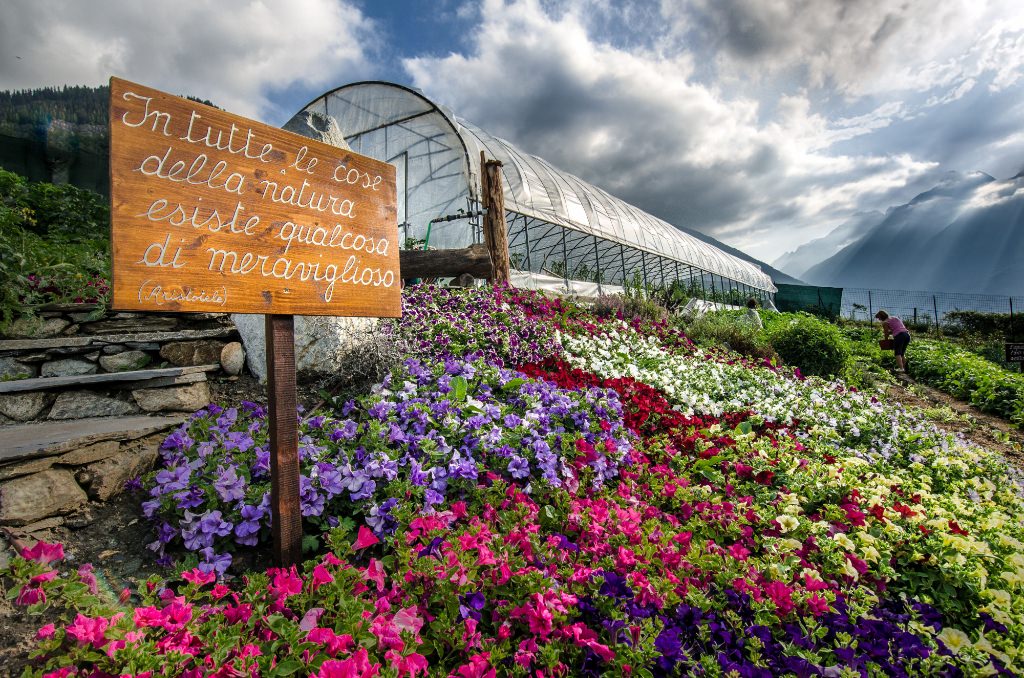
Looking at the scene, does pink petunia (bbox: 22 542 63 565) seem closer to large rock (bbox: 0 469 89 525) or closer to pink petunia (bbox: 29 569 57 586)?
pink petunia (bbox: 29 569 57 586)

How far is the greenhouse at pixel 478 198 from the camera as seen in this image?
11156 mm

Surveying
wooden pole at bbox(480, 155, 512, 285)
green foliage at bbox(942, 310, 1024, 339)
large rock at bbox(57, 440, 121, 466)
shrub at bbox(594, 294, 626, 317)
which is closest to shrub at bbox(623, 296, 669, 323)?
shrub at bbox(594, 294, 626, 317)

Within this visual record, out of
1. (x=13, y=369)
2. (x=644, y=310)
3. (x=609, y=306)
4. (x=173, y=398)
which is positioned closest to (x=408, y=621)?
(x=173, y=398)

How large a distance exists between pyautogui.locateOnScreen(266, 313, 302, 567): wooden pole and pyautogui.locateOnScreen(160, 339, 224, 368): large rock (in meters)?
2.17

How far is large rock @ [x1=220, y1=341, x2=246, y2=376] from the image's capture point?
349 cm

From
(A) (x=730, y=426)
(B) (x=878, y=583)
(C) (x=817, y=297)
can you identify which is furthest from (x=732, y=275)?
(B) (x=878, y=583)

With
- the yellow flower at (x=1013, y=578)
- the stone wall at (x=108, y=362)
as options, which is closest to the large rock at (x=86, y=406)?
the stone wall at (x=108, y=362)

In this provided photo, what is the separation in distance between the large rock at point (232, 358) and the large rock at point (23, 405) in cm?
98

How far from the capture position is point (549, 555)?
1.73 meters

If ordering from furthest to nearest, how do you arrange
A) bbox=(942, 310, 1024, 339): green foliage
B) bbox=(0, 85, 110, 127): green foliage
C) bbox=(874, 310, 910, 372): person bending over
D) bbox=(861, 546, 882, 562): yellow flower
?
bbox=(942, 310, 1024, 339): green foliage < bbox=(0, 85, 110, 127): green foliage < bbox=(874, 310, 910, 372): person bending over < bbox=(861, 546, 882, 562): yellow flower

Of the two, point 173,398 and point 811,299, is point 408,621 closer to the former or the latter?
point 173,398

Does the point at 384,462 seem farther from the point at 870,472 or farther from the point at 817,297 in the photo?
the point at 817,297

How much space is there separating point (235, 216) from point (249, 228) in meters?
0.06

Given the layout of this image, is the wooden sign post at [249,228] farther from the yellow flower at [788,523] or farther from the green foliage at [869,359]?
the green foliage at [869,359]
